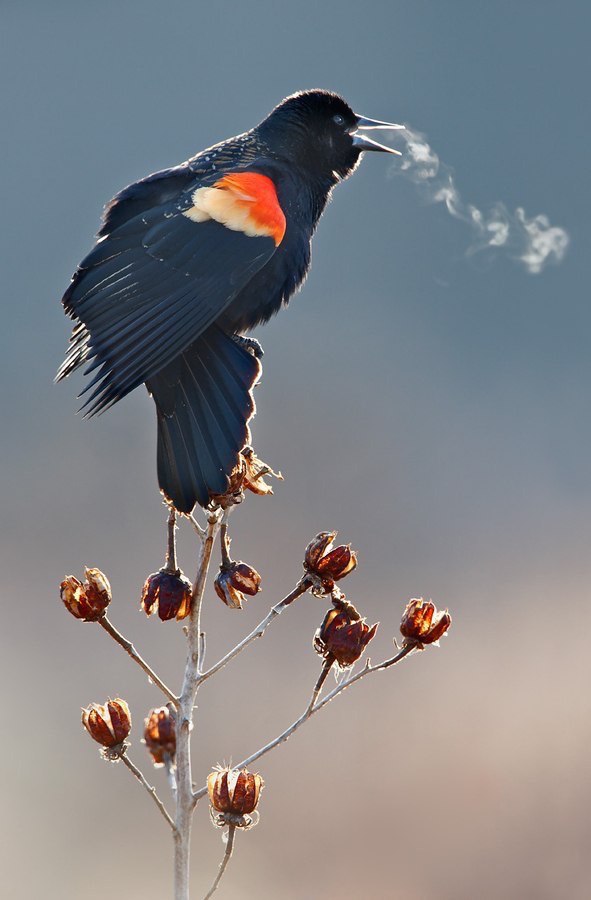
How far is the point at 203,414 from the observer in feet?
6.59

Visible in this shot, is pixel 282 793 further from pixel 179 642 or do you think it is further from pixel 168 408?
pixel 168 408

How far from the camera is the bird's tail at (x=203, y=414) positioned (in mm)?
1835

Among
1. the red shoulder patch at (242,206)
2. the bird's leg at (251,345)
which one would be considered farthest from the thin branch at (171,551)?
the red shoulder patch at (242,206)

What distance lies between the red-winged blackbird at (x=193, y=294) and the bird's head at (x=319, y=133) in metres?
0.12

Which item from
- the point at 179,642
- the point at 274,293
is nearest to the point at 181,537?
the point at 179,642

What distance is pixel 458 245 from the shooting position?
22.4 ft

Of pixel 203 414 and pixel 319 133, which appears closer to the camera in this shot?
pixel 203 414

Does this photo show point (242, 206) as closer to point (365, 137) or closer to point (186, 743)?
point (365, 137)

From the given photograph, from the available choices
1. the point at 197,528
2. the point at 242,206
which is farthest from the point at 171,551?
the point at 242,206

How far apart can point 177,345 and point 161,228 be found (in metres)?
0.31

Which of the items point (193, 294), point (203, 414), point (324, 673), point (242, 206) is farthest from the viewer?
point (242, 206)

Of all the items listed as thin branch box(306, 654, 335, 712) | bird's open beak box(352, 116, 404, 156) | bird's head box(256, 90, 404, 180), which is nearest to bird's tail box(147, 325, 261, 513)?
thin branch box(306, 654, 335, 712)

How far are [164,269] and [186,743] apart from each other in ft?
3.24

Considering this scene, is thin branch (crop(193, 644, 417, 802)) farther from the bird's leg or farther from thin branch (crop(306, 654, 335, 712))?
the bird's leg
